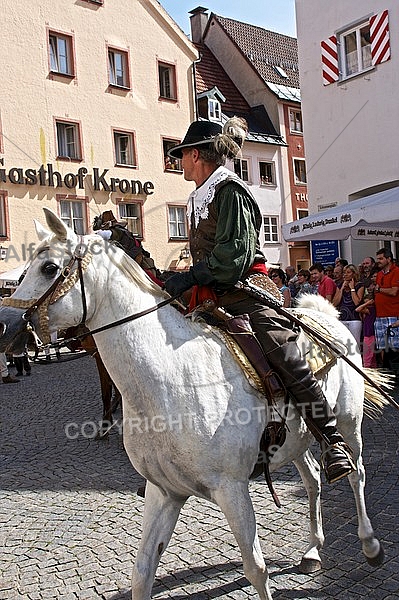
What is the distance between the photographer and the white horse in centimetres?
299

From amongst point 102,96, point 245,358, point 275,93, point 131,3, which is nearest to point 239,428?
point 245,358

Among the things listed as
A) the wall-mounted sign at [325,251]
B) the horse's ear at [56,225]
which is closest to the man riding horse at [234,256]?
the horse's ear at [56,225]

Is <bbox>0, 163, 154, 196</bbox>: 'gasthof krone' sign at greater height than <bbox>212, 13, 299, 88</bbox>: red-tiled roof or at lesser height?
lesser

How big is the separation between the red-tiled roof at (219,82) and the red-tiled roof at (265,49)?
169 cm

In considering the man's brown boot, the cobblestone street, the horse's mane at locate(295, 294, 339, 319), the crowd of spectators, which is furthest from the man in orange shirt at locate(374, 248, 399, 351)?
the man's brown boot

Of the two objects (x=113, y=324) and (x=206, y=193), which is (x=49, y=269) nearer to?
(x=113, y=324)

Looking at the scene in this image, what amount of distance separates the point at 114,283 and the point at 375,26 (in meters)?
15.1

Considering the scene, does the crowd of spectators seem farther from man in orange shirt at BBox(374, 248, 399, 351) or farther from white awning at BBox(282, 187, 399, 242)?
white awning at BBox(282, 187, 399, 242)

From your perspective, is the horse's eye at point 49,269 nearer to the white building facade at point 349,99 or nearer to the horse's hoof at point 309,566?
the horse's hoof at point 309,566

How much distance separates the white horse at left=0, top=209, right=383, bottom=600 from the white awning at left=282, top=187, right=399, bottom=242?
21.7 feet

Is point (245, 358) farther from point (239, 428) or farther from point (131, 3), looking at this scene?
point (131, 3)

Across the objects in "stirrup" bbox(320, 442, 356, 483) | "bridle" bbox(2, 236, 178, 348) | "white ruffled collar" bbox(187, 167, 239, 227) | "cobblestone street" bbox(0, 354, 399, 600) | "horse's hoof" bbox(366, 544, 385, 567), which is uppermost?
"white ruffled collar" bbox(187, 167, 239, 227)

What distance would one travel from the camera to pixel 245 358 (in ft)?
10.8

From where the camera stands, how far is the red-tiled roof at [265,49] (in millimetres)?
35562
